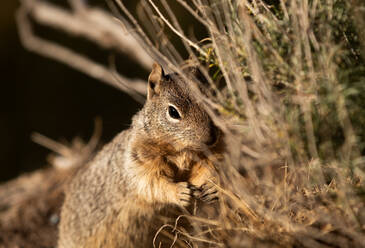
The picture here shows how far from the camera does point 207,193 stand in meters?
3.43

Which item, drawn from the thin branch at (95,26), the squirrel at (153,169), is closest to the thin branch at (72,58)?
the thin branch at (95,26)

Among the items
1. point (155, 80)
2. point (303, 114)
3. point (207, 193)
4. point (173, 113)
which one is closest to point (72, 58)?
point (155, 80)

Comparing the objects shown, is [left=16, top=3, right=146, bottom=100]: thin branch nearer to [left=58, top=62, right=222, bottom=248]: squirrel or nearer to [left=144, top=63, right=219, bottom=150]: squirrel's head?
[left=58, top=62, right=222, bottom=248]: squirrel

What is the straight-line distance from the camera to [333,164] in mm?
2459

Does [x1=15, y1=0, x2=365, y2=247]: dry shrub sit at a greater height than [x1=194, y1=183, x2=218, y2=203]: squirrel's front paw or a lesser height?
greater

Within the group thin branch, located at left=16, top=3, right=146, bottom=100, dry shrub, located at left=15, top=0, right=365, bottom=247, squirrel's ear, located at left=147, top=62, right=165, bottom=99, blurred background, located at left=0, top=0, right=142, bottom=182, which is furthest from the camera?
blurred background, located at left=0, top=0, right=142, bottom=182

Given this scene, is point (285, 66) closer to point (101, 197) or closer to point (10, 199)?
point (101, 197)

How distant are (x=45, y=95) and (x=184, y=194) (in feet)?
26.5

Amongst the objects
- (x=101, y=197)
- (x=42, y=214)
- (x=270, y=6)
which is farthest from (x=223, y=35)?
(x=42, y=214)

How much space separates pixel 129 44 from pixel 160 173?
309 cm

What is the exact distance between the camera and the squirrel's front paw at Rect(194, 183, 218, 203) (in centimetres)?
339

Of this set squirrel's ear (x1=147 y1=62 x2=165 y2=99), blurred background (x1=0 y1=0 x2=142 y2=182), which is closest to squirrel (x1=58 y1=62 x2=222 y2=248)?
squirrel's ear (x1=147 y1=62 x2=165 y2=99)

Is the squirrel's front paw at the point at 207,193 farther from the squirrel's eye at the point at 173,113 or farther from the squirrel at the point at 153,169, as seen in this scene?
the squirrel's eye at the point at 173,113

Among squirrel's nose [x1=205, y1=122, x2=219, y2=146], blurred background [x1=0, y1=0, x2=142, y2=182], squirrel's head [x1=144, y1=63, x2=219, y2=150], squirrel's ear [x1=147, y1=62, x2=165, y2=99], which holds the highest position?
squirrel's ear [x1=147, y1=62, x2=165, y2=99]
